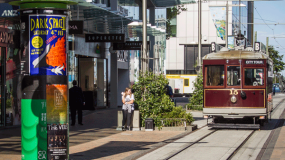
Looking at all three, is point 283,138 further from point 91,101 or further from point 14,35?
point 91,101

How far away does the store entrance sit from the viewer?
26.2 meters

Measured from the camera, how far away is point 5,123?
16.2 metres

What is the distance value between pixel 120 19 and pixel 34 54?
44.1 ft

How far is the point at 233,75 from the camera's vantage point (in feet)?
57.2

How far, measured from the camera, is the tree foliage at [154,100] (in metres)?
16.8

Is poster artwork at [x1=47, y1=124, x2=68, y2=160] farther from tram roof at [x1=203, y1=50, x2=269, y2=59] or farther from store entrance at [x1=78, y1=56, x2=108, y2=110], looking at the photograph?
store entrance at [x1=78, y1=56, x2=108, y2=110]

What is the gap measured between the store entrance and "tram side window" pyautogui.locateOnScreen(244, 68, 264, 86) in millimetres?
10749

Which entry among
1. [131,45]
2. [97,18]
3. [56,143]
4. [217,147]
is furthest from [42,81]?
[131,45]

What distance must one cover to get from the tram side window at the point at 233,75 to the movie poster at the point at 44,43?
34.6 ft

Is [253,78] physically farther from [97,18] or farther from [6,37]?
[6,37]

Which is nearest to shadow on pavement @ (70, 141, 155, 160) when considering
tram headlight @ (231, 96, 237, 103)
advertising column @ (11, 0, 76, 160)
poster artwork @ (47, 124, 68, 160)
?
poster artwork @ (47, 124, 68, 160)

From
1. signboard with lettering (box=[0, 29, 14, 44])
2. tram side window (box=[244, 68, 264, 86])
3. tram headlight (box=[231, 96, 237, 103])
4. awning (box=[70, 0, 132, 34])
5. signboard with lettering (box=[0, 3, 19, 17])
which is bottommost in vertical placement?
tram headlight (box=[231, 96, 237, 103])

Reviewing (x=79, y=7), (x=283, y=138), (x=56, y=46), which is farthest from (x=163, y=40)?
(x=56, y=46)

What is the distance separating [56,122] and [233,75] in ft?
35.0
